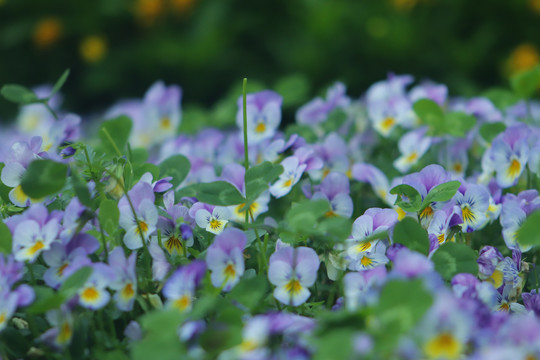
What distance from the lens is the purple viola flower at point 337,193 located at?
3.68 ft

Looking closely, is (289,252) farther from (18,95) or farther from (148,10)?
(148,10)

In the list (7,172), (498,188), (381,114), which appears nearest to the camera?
(7,172)

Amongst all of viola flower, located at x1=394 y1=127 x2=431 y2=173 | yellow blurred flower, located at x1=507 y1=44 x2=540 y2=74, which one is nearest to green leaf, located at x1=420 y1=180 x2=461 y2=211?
viola flower, located at x1=394 y1=127 x2=431 y2=173

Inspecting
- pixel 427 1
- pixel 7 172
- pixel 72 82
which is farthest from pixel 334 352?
pixel 72 82

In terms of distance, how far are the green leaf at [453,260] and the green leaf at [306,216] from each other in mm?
200

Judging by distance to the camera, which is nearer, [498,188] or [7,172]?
[7,172]

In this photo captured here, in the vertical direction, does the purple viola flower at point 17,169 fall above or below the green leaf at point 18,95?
below

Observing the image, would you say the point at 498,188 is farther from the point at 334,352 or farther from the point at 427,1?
the point at 427,1

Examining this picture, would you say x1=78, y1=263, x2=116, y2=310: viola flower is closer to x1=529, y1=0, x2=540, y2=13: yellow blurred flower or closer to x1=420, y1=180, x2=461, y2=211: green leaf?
x1=420, y1=180, x2=461, y2=211: green leaf

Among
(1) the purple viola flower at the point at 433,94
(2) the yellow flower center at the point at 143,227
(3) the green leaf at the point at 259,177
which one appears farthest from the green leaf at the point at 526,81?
(2) the yellow flower center at the point at 143,227

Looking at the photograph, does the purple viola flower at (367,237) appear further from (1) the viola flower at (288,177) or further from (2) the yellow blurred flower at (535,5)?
(2) the yellow blurred flower at (535,5)

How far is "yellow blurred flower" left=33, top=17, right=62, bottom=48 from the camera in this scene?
11.8ft

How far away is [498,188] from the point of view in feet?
3.89

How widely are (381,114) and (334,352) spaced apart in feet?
3.24
